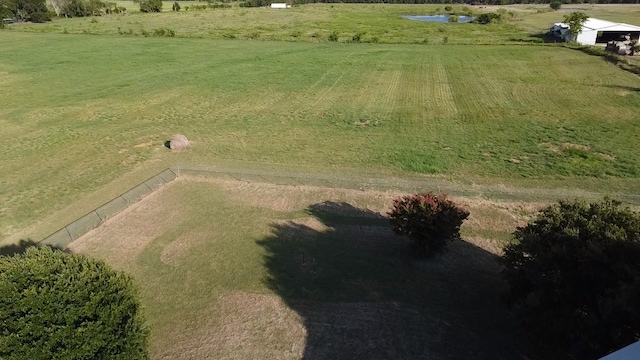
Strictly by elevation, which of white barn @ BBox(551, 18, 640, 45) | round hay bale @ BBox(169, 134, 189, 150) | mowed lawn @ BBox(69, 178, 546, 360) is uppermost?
white barn @ BBox(551, 18, 640, 45)

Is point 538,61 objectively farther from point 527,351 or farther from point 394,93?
point 527,351

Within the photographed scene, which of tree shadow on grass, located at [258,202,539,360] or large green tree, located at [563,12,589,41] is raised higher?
large green tree, located at [563,12,589,41]

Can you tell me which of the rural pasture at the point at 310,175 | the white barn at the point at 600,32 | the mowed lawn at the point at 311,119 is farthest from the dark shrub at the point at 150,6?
the white barn at the point at 600,32

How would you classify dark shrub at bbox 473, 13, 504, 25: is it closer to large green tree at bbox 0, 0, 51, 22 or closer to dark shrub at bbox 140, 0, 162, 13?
dark shrub at bbox 140, 0, 162, 13

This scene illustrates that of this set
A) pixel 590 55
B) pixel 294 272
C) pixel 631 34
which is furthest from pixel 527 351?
pixel 631 34

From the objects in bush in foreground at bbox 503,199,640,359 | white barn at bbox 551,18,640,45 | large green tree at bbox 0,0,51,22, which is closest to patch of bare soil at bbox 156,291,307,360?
bush in foreground at bbox 503,199,640,359

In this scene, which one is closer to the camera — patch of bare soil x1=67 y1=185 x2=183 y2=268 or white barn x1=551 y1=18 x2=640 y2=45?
patch of bare soil x1=67 y1=185 x2=183 y2=268
